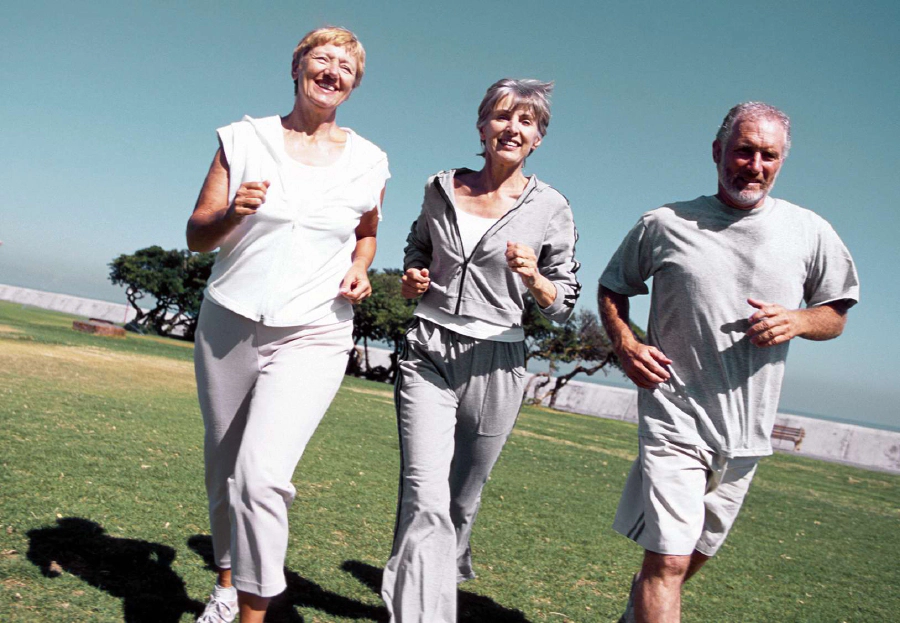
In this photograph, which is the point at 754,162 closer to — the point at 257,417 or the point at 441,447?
the point at 441,447

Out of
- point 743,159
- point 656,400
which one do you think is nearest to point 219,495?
point 656,400

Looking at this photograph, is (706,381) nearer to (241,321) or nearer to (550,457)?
(241,321)

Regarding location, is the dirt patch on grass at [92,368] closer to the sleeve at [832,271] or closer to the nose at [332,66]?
the nose at [332,66]

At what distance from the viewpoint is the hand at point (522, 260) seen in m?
3.15

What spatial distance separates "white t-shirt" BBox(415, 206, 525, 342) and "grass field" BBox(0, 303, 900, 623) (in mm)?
1385

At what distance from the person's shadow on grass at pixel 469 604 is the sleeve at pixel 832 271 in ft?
6.92

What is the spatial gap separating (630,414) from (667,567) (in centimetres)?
4019

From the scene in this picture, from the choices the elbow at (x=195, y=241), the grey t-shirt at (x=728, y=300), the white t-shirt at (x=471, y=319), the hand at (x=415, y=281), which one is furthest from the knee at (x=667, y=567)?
the elbow at (x=195, y=241)

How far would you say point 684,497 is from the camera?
3.00 metres

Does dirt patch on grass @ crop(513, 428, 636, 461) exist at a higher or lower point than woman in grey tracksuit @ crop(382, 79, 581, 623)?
lower

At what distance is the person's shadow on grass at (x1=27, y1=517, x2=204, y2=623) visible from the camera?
3279mm

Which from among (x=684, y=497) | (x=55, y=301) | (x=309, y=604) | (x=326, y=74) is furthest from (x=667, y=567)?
(x=55, y=301)

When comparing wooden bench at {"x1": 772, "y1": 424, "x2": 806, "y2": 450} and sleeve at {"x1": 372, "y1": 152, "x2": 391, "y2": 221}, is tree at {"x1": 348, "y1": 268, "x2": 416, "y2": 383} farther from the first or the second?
sleeve at {"x1": 372, "y1": 152, "x2": 391, "y2": 221}

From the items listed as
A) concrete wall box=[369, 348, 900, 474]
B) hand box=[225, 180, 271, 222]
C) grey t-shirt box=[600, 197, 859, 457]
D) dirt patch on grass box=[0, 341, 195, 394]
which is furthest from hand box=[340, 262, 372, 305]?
concrete wall box=[369, 348, 900, 474]
